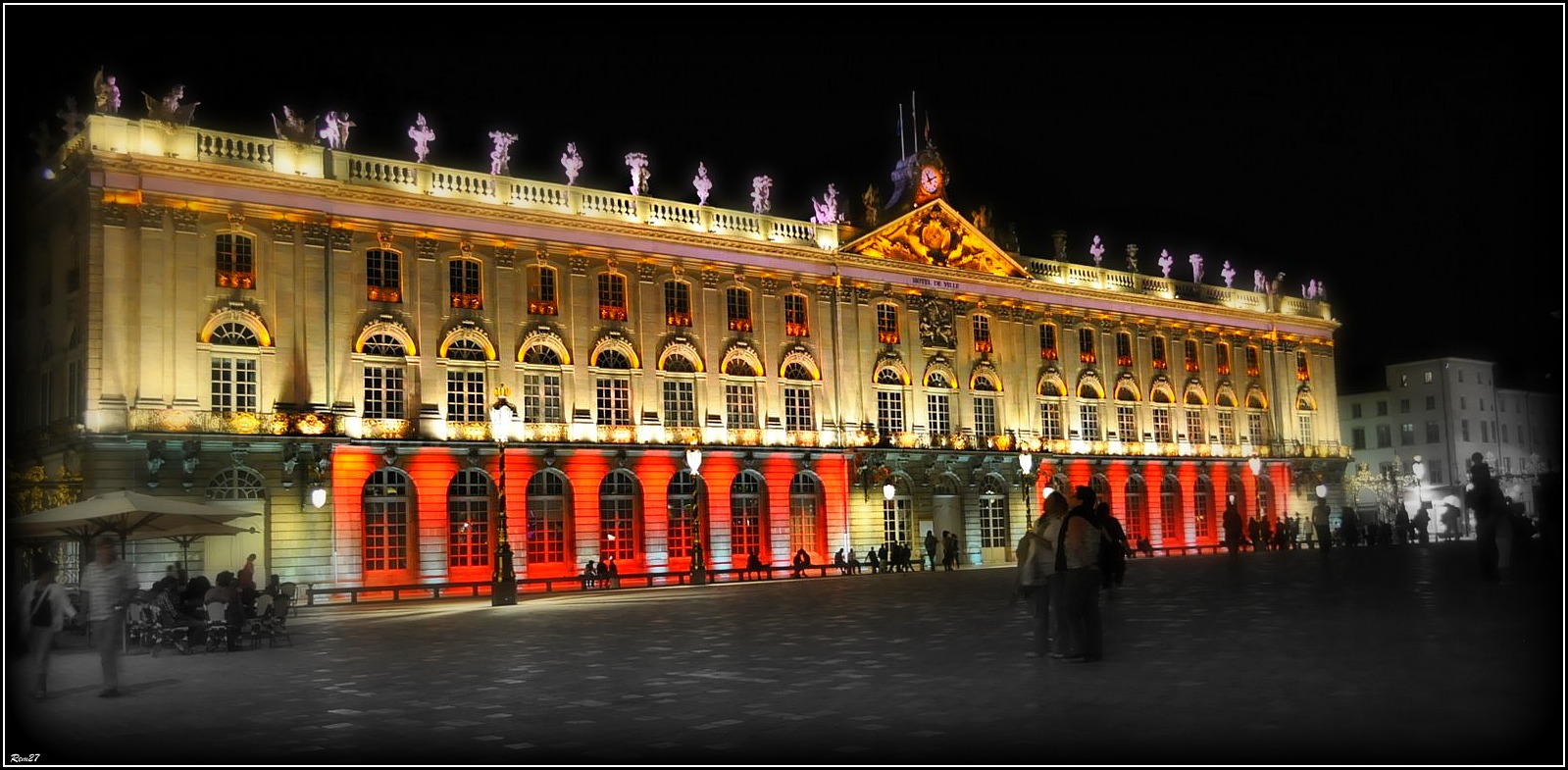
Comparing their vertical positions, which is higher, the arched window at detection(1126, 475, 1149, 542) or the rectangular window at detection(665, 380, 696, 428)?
the rectangular window at detection(665, 380, 696, 428)

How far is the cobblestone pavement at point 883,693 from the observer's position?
980 cm

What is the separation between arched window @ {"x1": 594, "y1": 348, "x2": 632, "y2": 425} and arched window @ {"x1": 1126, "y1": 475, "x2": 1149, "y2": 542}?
25.6 metres

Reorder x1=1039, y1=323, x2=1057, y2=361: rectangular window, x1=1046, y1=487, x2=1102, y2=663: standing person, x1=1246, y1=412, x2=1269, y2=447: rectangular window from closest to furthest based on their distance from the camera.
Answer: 1. x1=1046, y1=487, x2=1102, y2=663: standing person
2. x1=1039, y1=323, x2=1057, y2=361: rectangular window
3. x1=1246, y1=412, x2=1269, y2=447: rectangular window

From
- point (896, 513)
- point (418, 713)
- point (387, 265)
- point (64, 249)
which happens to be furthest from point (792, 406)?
point (418, 713)

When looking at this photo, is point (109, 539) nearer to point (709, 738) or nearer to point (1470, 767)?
point (709, 738)

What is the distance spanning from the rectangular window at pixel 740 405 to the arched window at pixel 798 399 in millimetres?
1400

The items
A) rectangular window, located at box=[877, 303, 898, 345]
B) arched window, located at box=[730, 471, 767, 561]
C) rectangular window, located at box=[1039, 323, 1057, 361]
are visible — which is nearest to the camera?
arched window, located at box=[730, 471, 767, 561]

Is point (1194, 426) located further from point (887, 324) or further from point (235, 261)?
point (235, 261)

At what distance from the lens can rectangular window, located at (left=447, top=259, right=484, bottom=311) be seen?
45.1m

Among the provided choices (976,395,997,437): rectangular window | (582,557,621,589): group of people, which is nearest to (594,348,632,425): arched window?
(582,557,621,589): group of people

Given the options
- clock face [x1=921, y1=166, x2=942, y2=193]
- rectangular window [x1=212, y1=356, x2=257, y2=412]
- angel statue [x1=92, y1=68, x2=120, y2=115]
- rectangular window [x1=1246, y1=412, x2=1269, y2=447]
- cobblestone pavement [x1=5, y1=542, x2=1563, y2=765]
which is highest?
clock face [x1=921, y1=166, x2=942, y2=193]

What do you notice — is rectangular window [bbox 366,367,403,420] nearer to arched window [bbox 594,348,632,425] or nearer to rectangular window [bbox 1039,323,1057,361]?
arched window [bbox 594,348,632,425]

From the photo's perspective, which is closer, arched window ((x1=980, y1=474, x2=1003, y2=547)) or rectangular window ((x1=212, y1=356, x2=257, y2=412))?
rectangular window ((x1=212, y1=356, x2=257, y2=412))

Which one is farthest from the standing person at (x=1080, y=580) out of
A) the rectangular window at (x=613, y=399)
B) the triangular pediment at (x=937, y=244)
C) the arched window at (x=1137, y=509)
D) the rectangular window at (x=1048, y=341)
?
the arched window at (x=1137, y=509)
